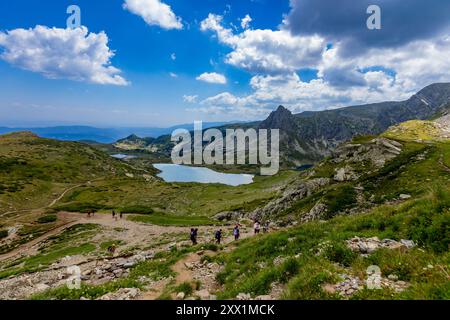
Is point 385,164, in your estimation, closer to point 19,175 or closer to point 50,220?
point 50,220

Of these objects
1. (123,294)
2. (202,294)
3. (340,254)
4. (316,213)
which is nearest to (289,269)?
(340,254)

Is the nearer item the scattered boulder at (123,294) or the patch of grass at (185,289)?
the patch of grass at (185,289)

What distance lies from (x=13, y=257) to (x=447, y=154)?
9363 centimetres

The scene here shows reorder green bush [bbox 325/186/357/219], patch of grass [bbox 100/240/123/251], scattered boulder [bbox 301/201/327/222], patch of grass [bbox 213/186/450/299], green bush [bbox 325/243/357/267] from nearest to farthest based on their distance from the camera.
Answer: patch of grass [bbox 213/186/450/299] < green bush [bbox 325/243/357/267] < patch of grass [bbox 100/240/123/251] < green bush [bbox 325/186/357/219] < scattered boulder [bbox 301/201/327/222]

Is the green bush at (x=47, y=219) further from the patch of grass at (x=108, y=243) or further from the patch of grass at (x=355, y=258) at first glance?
the patch of grass at (x=355, y=258)

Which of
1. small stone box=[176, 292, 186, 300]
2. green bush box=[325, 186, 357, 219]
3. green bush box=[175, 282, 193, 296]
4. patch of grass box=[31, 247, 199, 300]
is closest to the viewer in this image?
small stone box=[176, 292, 186, 300]

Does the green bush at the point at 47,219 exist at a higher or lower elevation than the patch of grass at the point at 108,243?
lower

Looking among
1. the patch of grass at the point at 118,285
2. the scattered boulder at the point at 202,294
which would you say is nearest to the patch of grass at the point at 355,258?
the scattered boulder at the point at 202,294

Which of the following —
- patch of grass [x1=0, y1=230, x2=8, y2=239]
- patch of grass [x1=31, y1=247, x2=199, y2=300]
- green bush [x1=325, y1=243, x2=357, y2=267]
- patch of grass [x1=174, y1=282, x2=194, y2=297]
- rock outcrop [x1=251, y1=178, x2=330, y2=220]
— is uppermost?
green bush [x1=325, y1=243, x2=357, y2=267]

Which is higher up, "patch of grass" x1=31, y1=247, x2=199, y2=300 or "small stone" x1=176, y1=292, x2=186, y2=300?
"small stone" x1=176, y1=292, x2=186, y2=300

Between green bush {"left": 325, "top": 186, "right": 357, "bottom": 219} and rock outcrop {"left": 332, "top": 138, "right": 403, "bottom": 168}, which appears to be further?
rock outcrop {"left": 332, "top": 138, "right": 403, "bottom": 168}

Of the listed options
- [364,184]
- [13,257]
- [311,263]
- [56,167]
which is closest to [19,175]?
[56,167]

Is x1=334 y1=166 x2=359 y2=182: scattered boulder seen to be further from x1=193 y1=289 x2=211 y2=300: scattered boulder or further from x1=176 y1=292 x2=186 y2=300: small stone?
x1=176 y1=292 x2=186 y2=300: small stone

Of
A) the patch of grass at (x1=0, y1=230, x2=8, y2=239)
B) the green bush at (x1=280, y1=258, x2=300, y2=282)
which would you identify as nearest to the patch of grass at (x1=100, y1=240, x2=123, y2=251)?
the patch of grass at (x1=0, y1=230, x2=8, y2=239)
